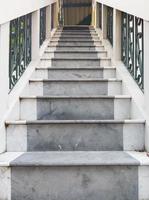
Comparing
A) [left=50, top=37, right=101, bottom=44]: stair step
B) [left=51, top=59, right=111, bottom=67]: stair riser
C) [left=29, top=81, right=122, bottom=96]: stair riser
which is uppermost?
[left=50, top=37, right=101, bottom=44]: stair step

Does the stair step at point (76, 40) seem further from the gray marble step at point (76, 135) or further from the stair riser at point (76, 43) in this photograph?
the gray marble step at point (76, 135)

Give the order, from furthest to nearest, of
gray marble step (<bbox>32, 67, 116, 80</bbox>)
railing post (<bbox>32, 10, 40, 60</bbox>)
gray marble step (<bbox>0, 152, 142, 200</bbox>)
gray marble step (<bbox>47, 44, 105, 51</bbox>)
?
Result: gray marble step (<bbox>47, 44, 105, 51</bbox>) < railing post (<bbox>32, 10, 40, 60</bbox>) < gray marble step (<bbox>32, 67, 116, 80</bbox>) < gray marble step (<bbox>0, 152, 142, 200</bbox>)

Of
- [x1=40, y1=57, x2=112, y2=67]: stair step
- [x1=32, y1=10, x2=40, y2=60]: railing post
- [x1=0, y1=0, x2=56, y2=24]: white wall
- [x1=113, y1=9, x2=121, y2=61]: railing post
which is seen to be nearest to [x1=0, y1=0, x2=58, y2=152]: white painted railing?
[x1=0, y1=0, x2=56, y2=24]: white wall

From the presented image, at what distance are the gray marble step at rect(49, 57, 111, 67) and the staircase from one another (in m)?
0.68

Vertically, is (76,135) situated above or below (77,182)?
above

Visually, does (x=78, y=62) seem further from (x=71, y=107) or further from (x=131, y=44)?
(x=71, y=107)

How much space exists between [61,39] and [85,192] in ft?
9.44

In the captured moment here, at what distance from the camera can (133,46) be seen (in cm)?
238

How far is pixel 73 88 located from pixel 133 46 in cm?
54

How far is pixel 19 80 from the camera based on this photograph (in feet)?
7.82

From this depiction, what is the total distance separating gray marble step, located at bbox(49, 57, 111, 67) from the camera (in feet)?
10.2

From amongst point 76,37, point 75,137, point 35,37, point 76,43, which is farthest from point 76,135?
point 76,37

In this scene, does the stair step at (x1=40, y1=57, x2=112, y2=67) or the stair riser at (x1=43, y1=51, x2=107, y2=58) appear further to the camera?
the stair riser at (x1=43, y1=51, x2=107, y2=58)

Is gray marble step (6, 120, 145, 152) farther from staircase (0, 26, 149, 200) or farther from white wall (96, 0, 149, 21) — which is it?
white wall (96, 0, 149, 21)
